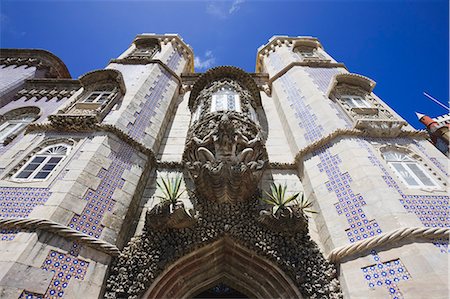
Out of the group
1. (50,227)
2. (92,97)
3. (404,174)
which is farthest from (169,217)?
(92,97)

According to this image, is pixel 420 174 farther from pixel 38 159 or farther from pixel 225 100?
pixel 38 159

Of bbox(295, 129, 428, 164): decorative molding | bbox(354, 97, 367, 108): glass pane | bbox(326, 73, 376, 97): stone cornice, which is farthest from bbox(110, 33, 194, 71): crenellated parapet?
bbox(354, 97, 367, 108): glass pane

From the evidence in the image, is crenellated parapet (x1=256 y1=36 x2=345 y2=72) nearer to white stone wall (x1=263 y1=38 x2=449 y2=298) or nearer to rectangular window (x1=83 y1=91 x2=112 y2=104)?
white stone wall (x1=263 y1=38 x2=449 y2=298)

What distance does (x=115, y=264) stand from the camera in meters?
6.10

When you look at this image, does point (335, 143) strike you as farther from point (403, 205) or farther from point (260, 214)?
point (260, 214)

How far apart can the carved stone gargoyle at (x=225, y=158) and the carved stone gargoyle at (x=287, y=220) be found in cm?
106

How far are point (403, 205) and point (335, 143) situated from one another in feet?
9.24

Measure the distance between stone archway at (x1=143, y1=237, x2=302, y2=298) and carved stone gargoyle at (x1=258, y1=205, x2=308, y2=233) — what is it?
899 millimetres

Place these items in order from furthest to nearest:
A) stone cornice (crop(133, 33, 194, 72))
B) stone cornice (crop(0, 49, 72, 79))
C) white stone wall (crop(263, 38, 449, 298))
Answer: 1. stone cornice (crop(133, 33, 194, 72))
2. stone cornice (crop(0, 49, 72, 79))
3. white stone wall (crop(263, 38, 449, 298))

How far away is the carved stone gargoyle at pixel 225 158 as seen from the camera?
7.35 m

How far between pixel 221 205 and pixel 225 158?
1398 millimetres

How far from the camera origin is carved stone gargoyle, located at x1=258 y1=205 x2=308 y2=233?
21.6 ft

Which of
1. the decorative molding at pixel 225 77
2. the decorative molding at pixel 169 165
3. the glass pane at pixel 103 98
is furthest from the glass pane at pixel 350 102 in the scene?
the glass pane at pixel 103 98

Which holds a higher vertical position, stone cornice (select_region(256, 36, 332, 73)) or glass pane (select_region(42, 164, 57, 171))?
stone cornice (select_region(256, 36, 332, 73))
